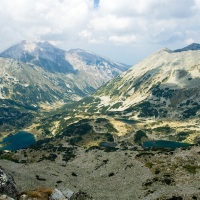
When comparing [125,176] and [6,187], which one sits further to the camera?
[125,176]

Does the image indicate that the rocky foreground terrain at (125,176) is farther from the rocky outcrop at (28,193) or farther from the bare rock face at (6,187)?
the rocky outcrop at (28,193)

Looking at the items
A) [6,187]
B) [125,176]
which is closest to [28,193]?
[6,187]

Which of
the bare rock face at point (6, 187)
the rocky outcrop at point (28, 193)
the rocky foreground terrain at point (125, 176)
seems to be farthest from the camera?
the rocky foreground terrain at point (125, 176)

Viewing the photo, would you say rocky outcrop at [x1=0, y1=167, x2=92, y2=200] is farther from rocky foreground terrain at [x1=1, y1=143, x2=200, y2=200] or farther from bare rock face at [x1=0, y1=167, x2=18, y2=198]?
rocky foreground terrain at [x1=1, y1=143, x2=200, y2=200]

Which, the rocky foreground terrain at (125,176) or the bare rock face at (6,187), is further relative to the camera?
the rocky foreground terrain at (125,176)

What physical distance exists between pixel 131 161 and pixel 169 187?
33847 mm

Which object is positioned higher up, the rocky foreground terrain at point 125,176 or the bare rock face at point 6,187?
the bare rock face at point 6,187

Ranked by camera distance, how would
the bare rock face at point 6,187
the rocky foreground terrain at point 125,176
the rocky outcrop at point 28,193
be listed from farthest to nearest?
the rocky foreground terrain at point 125,176, the bare rock face at point 6,187, the rocky outcrop at point 28,193

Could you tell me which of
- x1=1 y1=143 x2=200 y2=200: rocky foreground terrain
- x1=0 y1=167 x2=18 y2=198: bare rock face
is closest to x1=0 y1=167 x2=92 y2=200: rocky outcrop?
x1=0 y1=167 x2=18 y2=198: bare rock face

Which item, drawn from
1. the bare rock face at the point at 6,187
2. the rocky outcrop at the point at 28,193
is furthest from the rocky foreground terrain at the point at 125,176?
the rocky outcrop at the point at 28,193

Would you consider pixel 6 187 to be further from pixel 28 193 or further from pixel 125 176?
pixel 125 176

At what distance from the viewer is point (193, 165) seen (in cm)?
10469

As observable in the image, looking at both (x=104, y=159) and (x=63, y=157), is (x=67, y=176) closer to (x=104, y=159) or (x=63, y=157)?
(x=104, y=159)

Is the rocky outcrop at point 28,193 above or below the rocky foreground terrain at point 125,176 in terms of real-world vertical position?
above
